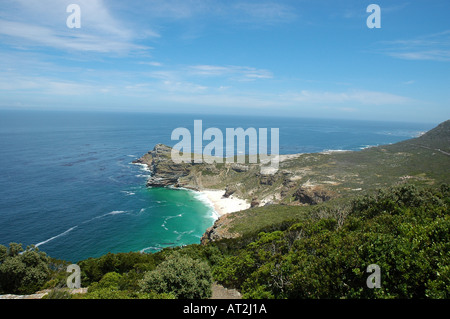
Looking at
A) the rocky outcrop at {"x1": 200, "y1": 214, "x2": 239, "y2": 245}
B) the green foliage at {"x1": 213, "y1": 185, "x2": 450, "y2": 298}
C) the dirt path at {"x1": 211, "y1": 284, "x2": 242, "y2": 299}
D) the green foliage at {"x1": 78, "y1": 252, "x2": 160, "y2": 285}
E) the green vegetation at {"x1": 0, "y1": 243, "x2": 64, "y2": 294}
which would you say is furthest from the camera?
the rocky outcrop at {"x1": 200, "y1": 214, "x2": 239, "y2": 245}

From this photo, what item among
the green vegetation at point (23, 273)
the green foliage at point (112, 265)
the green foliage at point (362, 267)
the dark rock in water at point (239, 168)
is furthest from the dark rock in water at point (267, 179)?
the green vegetation at point (23, 273)

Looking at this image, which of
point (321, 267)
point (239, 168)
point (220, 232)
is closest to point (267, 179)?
point (239, 168)

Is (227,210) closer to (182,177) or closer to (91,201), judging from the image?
(182,177)

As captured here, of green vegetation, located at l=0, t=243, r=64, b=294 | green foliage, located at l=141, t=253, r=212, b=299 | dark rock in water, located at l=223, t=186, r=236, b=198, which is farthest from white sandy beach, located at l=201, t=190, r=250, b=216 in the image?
green foliage, located at l=141, t=253, r=212, b=299

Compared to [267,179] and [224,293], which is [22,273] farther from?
[267,179]

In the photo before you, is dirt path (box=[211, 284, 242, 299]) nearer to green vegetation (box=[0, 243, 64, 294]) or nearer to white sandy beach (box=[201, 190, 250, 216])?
green vegetation (box=[0, 243, 64, 294])
